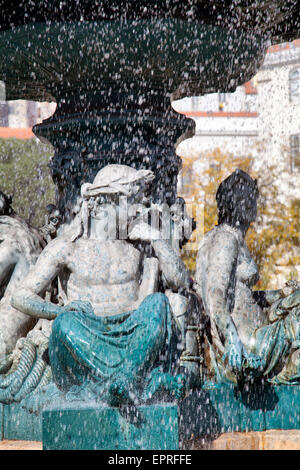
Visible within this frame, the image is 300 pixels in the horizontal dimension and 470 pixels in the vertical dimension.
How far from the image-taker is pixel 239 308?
5.67 metres

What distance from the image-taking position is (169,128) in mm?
6117

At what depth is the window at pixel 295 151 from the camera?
25.6 m

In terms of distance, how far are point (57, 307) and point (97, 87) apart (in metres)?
1.83

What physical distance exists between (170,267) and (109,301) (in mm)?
469

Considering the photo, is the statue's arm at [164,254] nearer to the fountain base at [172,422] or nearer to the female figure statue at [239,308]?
the female figure statue at [239,308]

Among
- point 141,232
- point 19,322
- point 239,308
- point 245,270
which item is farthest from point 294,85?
point 19,322

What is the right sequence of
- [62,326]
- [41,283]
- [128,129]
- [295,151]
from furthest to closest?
[295,151], [128,129], [41,283], [62,326]

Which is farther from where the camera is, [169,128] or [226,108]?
[226,108]

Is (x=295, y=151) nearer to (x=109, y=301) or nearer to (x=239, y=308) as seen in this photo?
(x=239, y=308)

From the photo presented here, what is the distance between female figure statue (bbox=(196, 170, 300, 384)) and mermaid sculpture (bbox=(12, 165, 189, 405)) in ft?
1.19

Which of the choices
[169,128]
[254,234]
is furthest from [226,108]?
[169,128]

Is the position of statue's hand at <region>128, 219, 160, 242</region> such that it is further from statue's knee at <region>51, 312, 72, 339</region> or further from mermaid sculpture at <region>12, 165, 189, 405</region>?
statue's knee at <region>51, 312, 72, 339</region>

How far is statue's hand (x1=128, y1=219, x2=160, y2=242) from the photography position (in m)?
5.38
